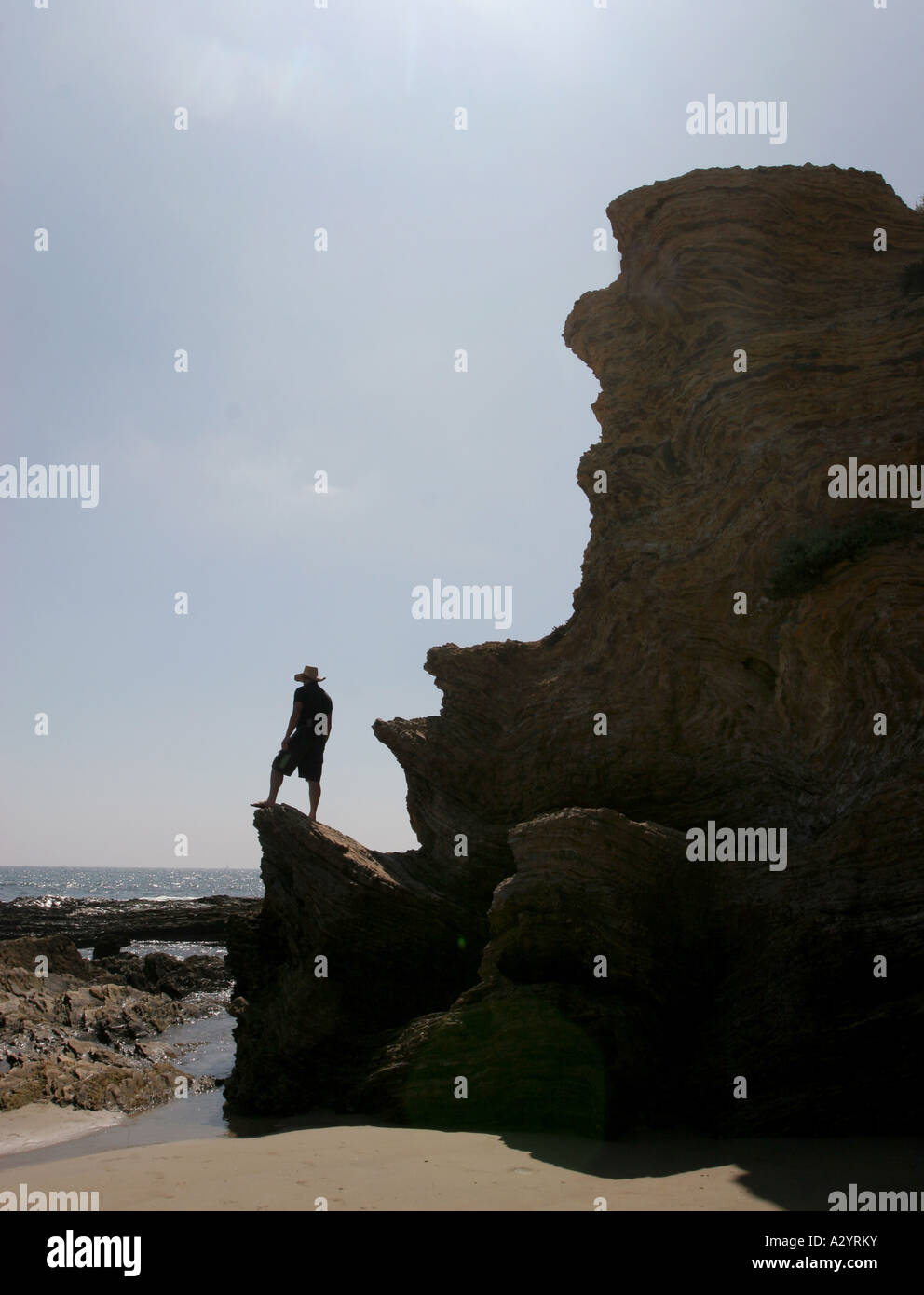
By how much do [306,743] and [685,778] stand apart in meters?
6.76

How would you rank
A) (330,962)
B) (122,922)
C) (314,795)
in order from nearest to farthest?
1. (330,962)
2. (314,795)
3. (122,922)

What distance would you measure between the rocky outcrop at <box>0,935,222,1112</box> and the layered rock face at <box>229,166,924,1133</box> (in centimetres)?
305

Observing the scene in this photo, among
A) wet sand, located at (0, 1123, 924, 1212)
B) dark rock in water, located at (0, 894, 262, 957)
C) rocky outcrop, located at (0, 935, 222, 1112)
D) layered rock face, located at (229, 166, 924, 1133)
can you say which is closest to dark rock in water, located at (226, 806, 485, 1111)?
layered rock face, located at (229, 166, 924, 1133)

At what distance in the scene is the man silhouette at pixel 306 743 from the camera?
622 inches

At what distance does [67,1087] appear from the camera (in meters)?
15.4

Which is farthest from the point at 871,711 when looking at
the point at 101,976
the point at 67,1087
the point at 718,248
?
the point at 101,976

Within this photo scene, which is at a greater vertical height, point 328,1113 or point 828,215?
point 828,215

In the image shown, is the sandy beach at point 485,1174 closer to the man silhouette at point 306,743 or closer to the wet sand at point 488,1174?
the wet sand at point 488,1174

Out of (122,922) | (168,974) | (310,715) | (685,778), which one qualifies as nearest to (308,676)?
(310,715)

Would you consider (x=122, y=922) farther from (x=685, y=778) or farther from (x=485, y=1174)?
(x=485, y=1174)

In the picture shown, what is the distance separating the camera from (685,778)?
1384 centimetres
